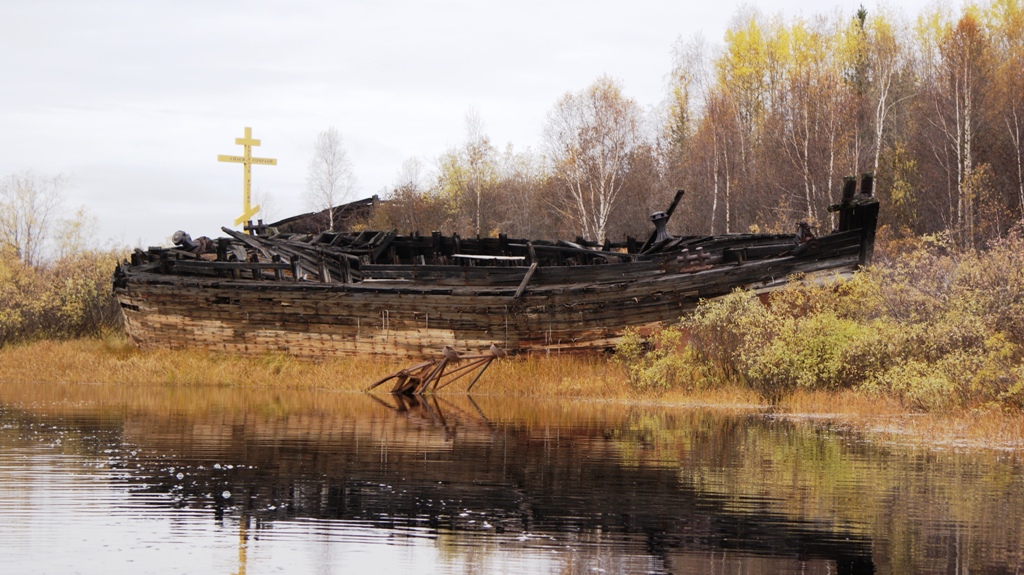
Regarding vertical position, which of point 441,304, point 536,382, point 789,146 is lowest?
point 536,382

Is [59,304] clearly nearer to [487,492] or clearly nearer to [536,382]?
[536,382]

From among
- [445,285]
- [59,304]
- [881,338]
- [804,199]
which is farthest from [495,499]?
[804,199]

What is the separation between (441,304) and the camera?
97.7 ft

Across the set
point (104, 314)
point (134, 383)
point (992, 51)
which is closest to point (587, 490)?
point (134, 383)

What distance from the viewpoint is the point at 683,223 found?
56.7 m

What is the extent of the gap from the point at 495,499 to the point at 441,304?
18.4 meters

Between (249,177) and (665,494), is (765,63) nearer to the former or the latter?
(249,177)

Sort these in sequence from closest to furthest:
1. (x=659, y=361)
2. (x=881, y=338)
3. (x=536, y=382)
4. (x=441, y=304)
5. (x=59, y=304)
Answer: (x=881, y=338) → (x=659, y=361) → (x=536, y=382) → (x=441, y=304) → (x=59, y=304)

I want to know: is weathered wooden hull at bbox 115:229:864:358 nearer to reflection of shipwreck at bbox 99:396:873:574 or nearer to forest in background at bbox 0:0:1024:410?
forest in background at bbox 0:0:1024:410

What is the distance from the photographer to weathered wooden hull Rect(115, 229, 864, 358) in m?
27.3

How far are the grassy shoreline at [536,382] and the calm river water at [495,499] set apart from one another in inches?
67.1

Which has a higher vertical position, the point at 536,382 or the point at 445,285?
the point at 445,285

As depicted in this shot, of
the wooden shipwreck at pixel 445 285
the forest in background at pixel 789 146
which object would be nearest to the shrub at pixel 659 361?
the wooden shipwreck at pixel 445 285

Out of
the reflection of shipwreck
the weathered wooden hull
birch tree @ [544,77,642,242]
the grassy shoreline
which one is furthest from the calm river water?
birch tree @ [544,77,642,242]
